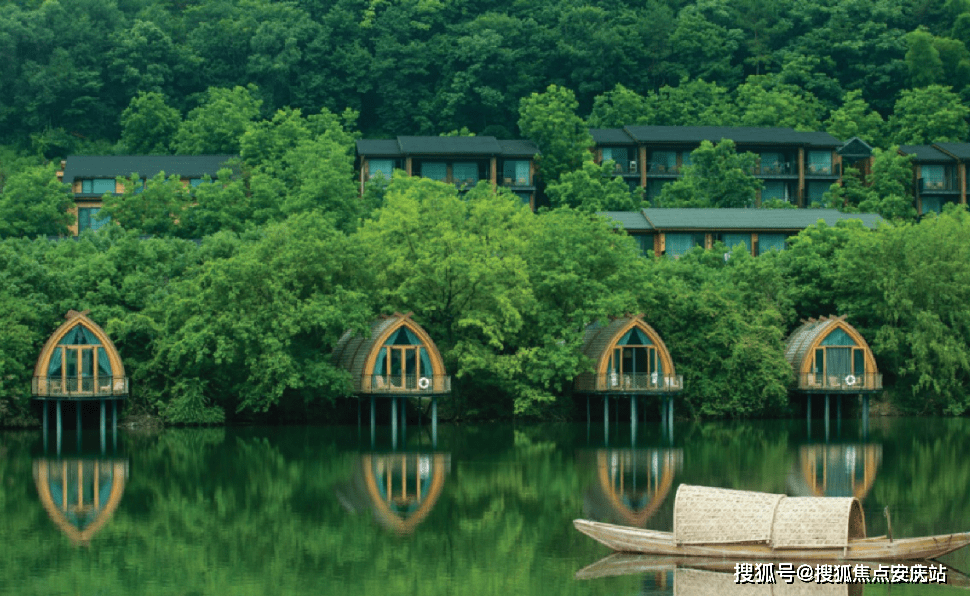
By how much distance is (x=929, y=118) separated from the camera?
98.7 m

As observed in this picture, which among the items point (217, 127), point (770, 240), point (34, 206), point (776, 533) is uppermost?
point (217, 127)

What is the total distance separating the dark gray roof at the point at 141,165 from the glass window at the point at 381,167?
8673mm

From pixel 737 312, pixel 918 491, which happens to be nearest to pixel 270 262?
pixel 737 312

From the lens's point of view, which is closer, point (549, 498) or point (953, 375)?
point (549, 498)

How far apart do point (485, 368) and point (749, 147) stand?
43094 millimetres

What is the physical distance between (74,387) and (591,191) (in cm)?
4042

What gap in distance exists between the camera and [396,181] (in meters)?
73.4

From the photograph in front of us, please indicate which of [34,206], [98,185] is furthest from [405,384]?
[98,185]

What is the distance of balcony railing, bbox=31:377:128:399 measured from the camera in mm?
49625

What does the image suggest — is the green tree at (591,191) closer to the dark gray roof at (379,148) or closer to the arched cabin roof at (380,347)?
the dark gray roof at (379,148)

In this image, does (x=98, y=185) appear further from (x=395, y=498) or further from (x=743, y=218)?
(x=395, y=498)

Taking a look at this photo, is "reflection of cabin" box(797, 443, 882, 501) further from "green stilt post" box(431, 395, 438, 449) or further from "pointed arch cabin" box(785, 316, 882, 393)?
"green stilt post" box(431, 395, 438, 449)

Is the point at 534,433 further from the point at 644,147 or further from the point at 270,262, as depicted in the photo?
the point at 644,147

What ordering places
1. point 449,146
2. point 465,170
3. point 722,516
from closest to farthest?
point 722,516 < point 465,170 < point 449,146
